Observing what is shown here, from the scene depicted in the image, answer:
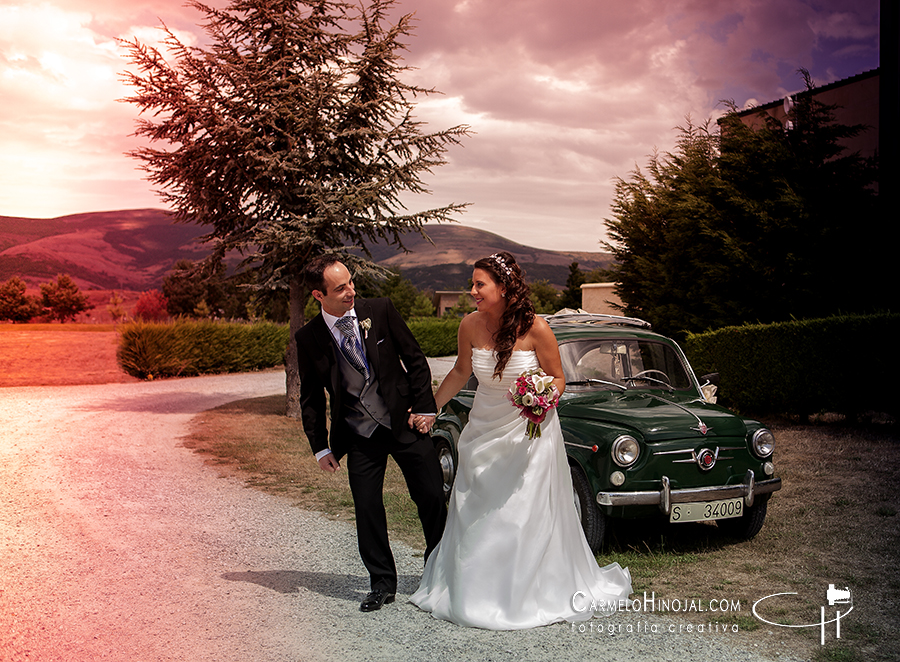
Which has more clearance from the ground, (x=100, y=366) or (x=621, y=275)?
(x=621, y=275)

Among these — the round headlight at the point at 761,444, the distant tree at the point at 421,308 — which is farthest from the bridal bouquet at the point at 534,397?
the distant tree at the point at 421,308

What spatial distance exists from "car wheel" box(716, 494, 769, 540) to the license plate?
1.71ft

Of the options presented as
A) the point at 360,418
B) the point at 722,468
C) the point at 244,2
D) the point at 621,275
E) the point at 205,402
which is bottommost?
the point at 205,402

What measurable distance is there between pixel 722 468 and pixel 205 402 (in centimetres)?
1600

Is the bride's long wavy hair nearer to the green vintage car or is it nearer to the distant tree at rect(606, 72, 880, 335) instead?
the green vintage car

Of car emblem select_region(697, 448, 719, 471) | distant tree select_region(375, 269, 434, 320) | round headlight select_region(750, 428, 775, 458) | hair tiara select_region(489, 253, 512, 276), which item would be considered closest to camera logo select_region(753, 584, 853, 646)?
car emblem select_region(697, 448, 719, 471)

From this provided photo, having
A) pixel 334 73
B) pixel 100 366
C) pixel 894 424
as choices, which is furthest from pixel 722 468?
pixel 100 366

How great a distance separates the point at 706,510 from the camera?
5.56 metres

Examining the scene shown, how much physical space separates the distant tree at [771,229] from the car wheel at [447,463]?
8.68 metres

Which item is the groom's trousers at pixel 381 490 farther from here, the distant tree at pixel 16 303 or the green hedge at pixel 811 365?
the distant tree at pixel 16 303

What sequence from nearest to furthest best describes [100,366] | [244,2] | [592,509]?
[592,509], [244,2], [100,366]

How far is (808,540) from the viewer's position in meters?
6.33

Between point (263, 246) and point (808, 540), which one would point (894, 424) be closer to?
point (808, 540)

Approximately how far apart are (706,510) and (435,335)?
35913 millimetres
